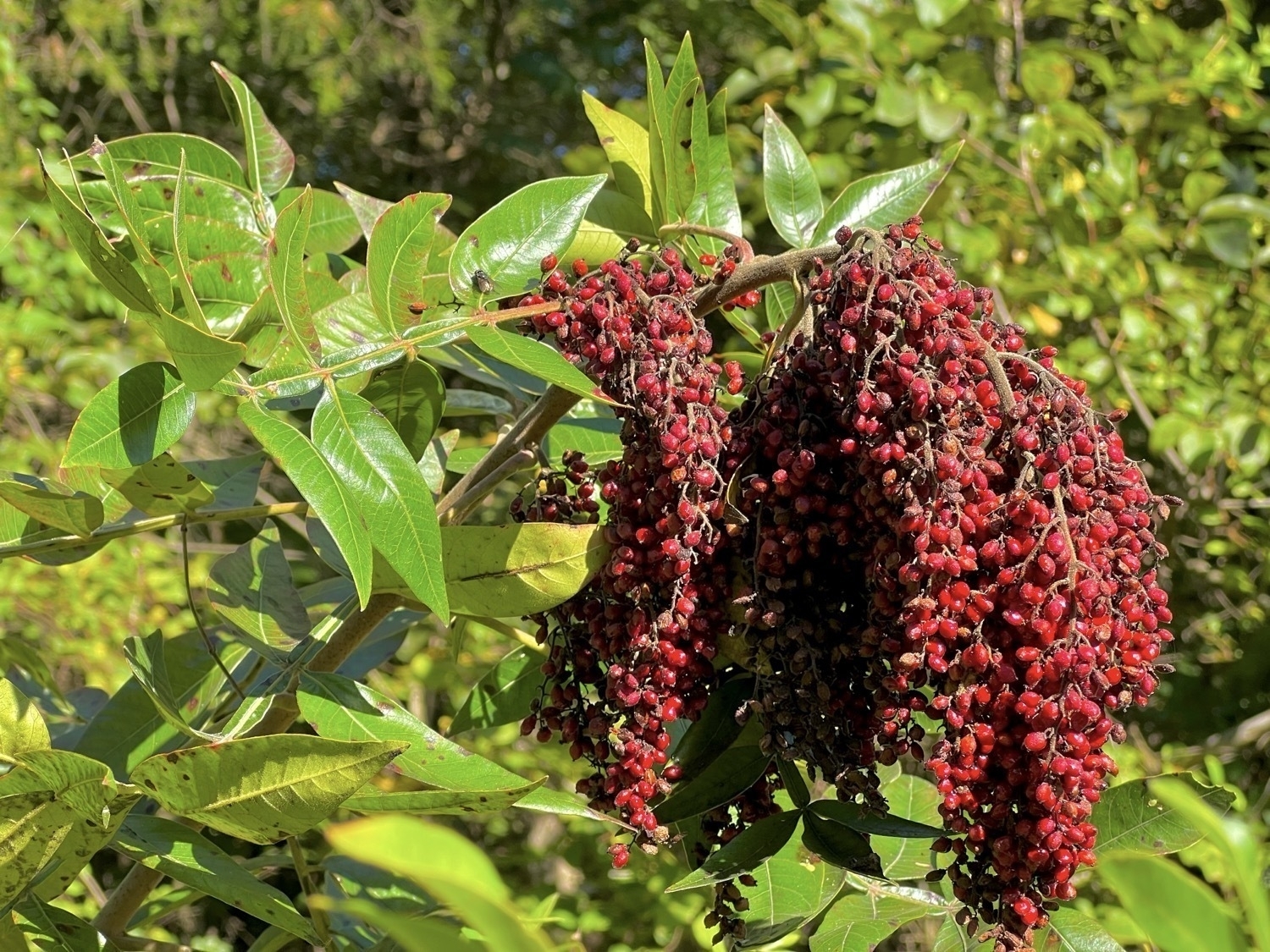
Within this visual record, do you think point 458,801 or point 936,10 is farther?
point 936,10

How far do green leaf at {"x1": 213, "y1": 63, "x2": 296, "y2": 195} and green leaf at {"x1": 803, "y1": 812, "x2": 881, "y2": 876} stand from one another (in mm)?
699

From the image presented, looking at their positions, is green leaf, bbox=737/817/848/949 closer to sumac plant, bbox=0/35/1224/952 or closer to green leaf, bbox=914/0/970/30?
sumac plant, bbox=0/35/1224/952

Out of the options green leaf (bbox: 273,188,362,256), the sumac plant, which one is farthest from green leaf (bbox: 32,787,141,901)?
green leaf (bbox: 273,188,362,256)

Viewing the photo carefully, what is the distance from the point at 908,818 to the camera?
100 centimetres

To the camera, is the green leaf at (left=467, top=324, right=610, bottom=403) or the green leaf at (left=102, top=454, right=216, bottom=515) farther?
the green leaf at (left=102, top=454, right=216, bottom=515)

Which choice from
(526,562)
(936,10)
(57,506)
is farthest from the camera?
(936,10)

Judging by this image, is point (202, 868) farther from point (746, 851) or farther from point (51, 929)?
point (746, 851)

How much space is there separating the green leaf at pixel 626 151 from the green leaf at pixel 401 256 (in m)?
0.21

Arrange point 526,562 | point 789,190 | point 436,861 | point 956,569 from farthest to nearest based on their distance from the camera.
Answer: point 789,190, point 526,562, point 956,569, point 436,861

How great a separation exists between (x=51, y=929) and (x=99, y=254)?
1.53ft

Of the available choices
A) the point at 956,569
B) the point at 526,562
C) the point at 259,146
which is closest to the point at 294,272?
the point at 526,562

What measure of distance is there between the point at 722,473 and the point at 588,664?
6.6 inches

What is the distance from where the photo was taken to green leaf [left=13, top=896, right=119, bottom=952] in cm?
84

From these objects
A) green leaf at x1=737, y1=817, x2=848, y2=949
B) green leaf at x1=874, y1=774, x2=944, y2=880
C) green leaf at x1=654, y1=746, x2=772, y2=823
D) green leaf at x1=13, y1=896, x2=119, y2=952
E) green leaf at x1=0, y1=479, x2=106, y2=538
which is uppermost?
green leaf at x1=0, y1=479, x2=106, y2=538
